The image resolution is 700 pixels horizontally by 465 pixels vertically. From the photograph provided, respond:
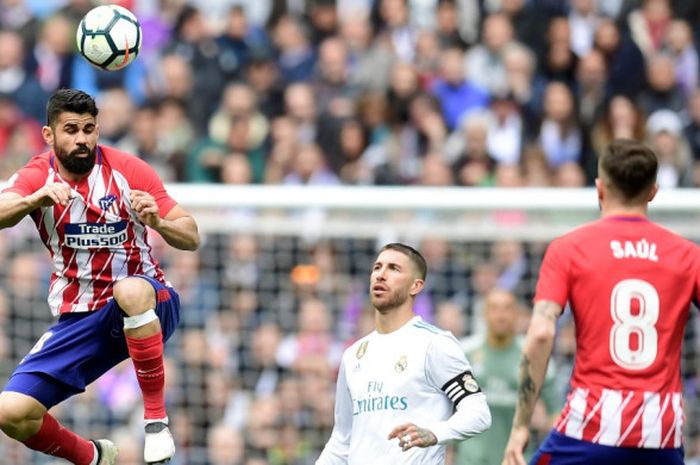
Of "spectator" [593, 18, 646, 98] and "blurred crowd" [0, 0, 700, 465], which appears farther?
"spectator" [593, 18, 646, 98]

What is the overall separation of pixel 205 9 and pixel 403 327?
9.42m

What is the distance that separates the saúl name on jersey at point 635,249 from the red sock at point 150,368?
271 cm

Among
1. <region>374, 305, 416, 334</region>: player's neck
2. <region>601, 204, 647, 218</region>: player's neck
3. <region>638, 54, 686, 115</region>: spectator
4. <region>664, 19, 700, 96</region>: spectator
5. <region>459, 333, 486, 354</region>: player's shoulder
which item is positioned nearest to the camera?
<region>601, 204, 647, 218</region>: player's neck

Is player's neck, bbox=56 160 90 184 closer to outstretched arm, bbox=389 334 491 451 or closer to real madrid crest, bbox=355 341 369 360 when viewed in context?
real madrid crest, bbox=355 341 369 360

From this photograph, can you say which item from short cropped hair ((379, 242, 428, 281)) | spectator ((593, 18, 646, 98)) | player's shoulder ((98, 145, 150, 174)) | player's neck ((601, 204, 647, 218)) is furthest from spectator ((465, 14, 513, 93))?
player's neck ((601, 204, 647, 218))

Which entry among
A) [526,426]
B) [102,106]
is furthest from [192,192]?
[526,426]

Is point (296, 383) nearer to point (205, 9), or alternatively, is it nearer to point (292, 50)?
point (292, 50)

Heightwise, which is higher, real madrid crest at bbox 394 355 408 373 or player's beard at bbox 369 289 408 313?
player's beard at bbox 369 289 408 313

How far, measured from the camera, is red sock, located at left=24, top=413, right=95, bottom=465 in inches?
363

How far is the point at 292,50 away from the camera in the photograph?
16812 mm

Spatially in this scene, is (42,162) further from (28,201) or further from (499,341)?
(499,341)

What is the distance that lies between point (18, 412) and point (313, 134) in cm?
717

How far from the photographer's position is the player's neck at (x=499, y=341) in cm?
1198

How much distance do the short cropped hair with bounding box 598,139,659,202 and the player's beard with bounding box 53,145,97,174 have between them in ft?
9.36
